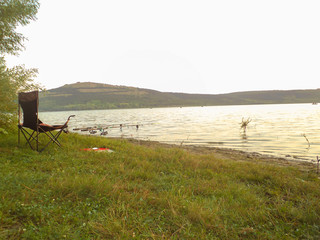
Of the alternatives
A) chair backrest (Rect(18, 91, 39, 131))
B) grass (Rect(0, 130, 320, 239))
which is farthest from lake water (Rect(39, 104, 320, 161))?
chair backrest (Rect(18, 91, 39, 131))

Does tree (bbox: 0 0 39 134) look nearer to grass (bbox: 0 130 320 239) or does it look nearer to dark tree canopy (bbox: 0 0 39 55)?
dark tree canopy (bbox: 0 0 39 55)

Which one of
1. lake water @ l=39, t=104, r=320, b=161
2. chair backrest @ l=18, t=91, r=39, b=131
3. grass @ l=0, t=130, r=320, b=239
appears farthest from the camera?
lake water @ l=39, t=104, r=320, b=161

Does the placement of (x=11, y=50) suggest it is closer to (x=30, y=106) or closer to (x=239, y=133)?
(x=30, y=106)

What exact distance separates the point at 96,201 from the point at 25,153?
178 inches

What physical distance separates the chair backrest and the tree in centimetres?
70

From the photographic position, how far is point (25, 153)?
6.39 m

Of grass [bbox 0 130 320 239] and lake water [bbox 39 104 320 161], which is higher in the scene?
grass [bbox 0 130 320 239]

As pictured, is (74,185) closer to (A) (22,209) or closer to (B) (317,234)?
(A) (22,209)

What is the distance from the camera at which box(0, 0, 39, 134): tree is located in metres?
7.25

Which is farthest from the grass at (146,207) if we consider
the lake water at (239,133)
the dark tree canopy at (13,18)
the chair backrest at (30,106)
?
the lake water at (239,133)

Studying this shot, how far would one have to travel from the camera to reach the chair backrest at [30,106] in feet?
21.9

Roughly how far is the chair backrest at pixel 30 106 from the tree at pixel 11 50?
696mm

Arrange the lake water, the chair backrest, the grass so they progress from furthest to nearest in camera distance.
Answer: the lake water, the chair backrest, the grass

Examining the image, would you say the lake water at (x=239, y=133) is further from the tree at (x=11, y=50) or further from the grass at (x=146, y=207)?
the tree at (x=11, y=50)
